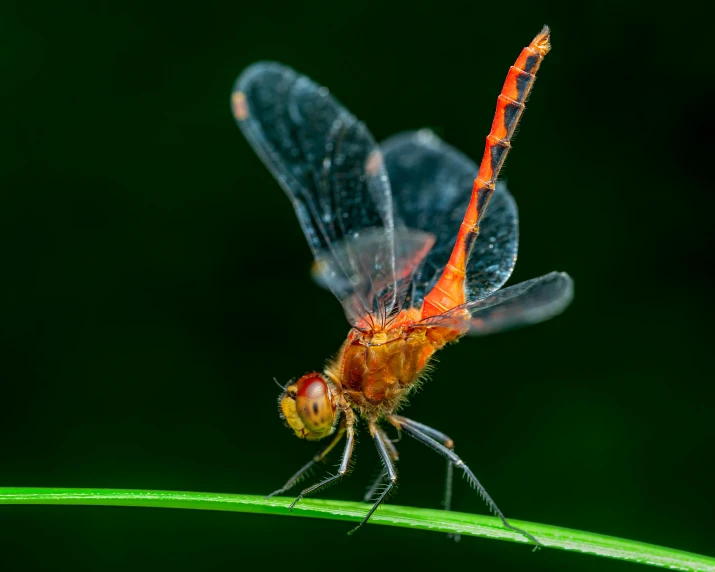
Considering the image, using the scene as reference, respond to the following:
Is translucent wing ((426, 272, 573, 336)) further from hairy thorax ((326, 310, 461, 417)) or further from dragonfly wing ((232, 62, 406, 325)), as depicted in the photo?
dragonfly wing ((232, 62, 406, 325))

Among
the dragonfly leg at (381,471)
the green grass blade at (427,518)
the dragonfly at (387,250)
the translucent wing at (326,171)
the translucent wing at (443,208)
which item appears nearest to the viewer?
the green grass blade at (427,518)

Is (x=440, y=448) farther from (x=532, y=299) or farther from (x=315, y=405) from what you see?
(x=532, y=299)

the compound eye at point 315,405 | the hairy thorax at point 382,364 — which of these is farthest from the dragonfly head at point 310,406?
the hairy thorax at point 382,364

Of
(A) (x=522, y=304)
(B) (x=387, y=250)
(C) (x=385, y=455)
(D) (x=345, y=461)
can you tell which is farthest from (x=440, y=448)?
(B) (x=387, y=250)

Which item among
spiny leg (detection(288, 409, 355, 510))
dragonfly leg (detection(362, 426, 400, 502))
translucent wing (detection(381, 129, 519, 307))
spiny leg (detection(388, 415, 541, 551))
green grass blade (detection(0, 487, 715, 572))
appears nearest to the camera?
green grass blade (detection(0, 487, 715, 572))

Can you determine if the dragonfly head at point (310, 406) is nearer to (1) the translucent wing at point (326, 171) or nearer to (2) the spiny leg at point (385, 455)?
(2) the spiny leg at point (385, 455)

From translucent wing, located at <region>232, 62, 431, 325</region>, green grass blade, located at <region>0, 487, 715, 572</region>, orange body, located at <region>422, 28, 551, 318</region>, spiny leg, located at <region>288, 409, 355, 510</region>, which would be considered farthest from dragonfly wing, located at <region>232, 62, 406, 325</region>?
green grass blade, located at <region>0, 487, 715, 572</region>
